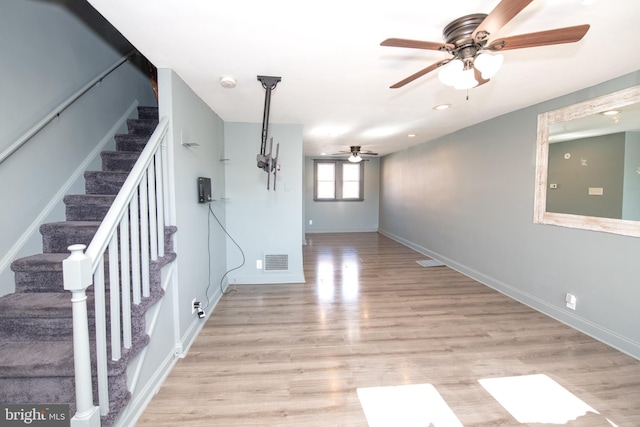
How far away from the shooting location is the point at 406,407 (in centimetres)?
173

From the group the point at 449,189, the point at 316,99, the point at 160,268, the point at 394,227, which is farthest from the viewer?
the point at 394,227

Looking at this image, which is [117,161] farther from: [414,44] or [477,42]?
[477,42]

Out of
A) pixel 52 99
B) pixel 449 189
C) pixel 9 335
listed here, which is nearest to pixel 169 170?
pixel 52 99

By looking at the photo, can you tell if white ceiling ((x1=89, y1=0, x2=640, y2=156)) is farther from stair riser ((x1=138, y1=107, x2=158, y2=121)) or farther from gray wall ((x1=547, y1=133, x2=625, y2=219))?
stair riser ((x1=138, y1=107, x2=158, y2=121))

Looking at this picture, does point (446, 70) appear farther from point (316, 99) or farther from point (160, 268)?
point (160, 268)

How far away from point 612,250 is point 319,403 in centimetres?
289

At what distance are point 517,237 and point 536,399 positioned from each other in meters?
2.16

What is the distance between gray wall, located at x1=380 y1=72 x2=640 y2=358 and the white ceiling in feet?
2.03

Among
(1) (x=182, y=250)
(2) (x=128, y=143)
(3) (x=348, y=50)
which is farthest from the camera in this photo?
(2) (x=128, y=143)

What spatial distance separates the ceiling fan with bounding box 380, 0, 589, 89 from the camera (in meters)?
1.33

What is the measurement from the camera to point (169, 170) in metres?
2.13

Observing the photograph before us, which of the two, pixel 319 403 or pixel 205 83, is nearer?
pixel 319 403

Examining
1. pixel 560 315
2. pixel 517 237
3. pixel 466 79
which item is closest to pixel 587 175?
pixel 517 237

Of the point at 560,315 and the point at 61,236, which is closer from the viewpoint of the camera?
the point at 61,236
